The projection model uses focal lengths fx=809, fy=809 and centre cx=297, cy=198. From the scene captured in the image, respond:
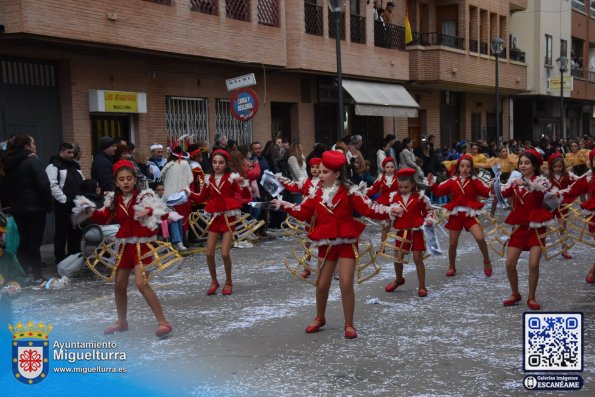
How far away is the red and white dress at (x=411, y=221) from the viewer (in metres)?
9.76

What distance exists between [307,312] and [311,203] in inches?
57.1

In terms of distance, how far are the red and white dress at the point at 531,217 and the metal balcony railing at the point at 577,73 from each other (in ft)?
126

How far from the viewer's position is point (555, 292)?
964cm

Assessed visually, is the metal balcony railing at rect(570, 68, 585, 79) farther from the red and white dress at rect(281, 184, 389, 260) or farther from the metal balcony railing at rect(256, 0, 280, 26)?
the red and white dress at rect(281, 184, 389, 260)

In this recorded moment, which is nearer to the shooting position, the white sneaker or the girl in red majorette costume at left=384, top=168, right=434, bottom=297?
the girl in red majorette costume at left=384, top=168, right=434, bottom=297

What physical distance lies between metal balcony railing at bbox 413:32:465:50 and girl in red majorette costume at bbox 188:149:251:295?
67.0 feet

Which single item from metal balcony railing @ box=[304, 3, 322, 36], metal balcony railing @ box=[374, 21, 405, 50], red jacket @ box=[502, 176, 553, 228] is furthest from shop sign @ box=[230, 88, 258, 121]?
metal balcony railing @ box=[374, 21, 405, 50]

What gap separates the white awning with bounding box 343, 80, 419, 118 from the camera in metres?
24.4

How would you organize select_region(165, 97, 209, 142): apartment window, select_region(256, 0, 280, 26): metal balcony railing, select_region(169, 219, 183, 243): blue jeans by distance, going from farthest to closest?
select_region(256, 0, 280, 26): metal balcony railing
select_region(165, 97, 209, 142): apartment window
select_region(169, 219, 183, 243): blue jeans

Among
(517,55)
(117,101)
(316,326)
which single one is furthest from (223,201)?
(517,55)

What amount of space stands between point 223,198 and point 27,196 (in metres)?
2.64

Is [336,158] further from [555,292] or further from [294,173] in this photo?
Answer: [294,173]

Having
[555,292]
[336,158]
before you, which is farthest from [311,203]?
[555,292]

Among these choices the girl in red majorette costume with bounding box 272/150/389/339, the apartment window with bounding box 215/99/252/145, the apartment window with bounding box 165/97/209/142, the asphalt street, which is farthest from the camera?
the apartment window with bounding box 215/99/252/145
